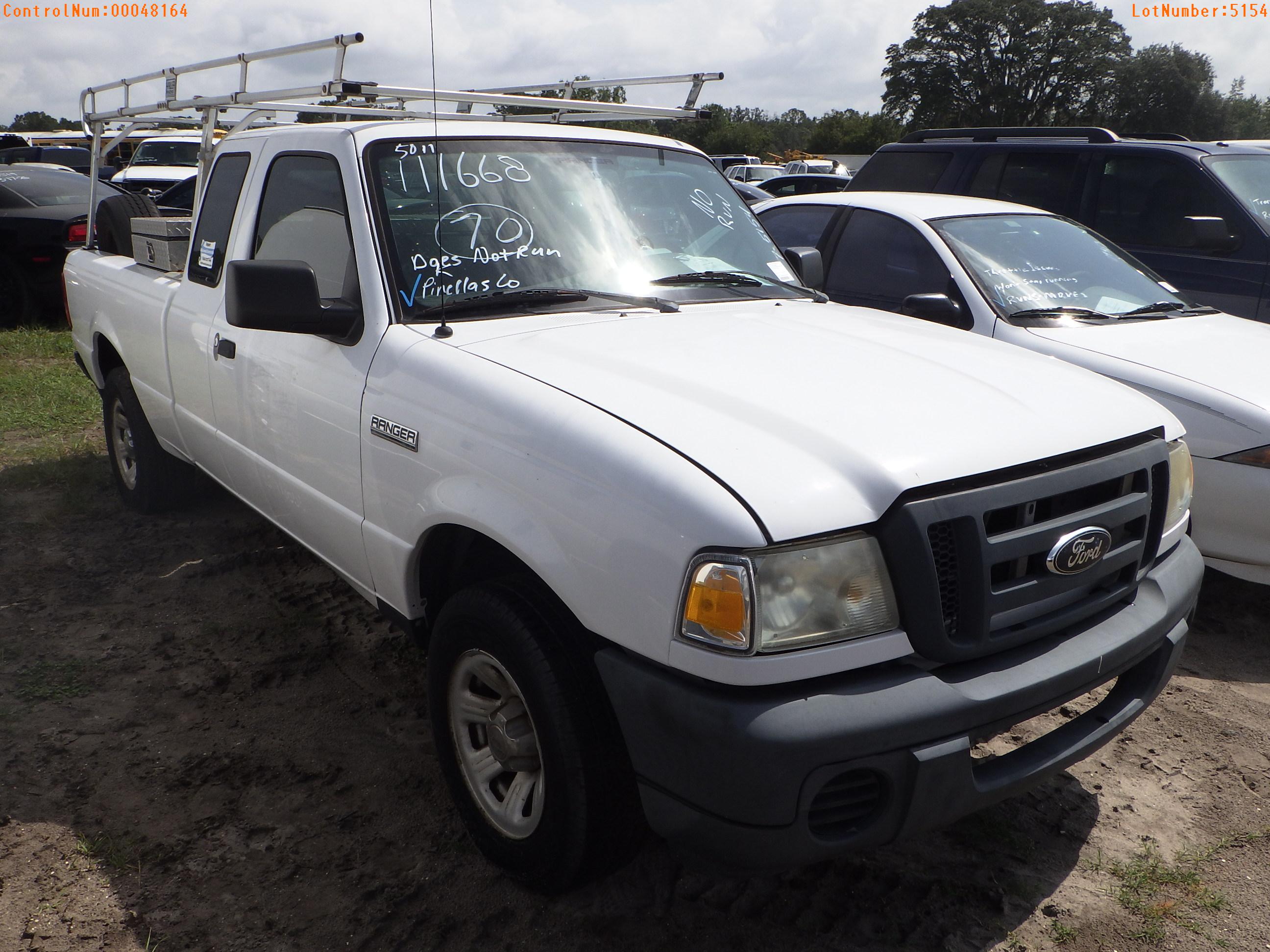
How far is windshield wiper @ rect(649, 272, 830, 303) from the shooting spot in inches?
126

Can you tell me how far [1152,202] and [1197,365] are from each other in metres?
2.72

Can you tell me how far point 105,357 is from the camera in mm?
5172

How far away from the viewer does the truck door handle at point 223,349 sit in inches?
138

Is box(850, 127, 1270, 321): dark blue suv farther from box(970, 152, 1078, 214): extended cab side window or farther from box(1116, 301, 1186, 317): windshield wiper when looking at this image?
box(1116, 301, 1186, 317): windshield wiper

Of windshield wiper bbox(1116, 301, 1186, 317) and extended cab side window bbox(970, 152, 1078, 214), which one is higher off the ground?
extended cab side window bbox(970, 152, 1078, 214)

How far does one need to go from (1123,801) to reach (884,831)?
4.48 ft

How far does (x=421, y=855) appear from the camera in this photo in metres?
2.73

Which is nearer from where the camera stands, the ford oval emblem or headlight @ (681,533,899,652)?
headlight @ (681,533,899,652)

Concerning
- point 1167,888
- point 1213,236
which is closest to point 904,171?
point 1213,236

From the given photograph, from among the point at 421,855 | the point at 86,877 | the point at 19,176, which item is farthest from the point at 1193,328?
the point at 19,176

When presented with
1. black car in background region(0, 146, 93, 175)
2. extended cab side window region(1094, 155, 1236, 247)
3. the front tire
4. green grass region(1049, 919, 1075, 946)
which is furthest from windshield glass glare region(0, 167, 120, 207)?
green grass region(1049, 919, 1075, 946)

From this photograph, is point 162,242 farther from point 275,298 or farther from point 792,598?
point 792,598

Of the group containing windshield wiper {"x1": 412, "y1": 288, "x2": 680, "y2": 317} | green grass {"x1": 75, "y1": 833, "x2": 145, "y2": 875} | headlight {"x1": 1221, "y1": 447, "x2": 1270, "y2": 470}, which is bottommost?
green grass {"x1": 75, "y1": 833, "x2": 145, "y2": 875}

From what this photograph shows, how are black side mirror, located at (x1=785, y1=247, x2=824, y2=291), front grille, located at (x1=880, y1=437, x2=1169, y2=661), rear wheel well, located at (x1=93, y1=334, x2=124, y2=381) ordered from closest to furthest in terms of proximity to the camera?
1. front grille, located at (x1=880, y1=437, x2=1169, y2=661)
2. black side mirror, located at (x1=785, y1=247, x2=824, y2=291)
3. rear wheel well, located at (x1=93, y1=334, x2=124, y2=381)
